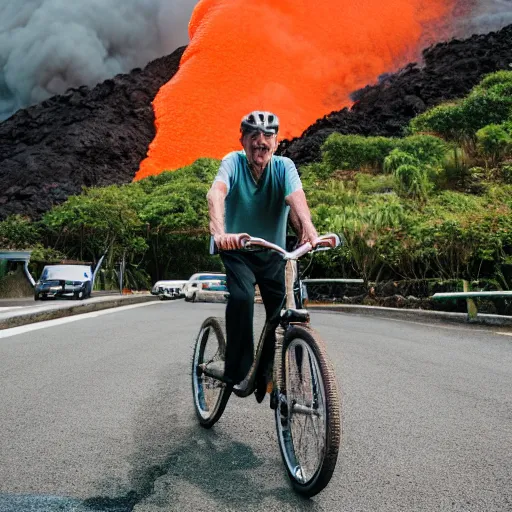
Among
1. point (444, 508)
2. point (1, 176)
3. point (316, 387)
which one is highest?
point (1, 176)

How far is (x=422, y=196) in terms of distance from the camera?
2989cm

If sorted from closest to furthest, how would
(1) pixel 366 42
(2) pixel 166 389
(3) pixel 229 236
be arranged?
(3) pixel 229 236 → (2) pixel 166 389 → (1) pixel 366 42

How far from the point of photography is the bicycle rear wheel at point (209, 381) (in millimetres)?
4402

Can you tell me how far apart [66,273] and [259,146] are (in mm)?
23577

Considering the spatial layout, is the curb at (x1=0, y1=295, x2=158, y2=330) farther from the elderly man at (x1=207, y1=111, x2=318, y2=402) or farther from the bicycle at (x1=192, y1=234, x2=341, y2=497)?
the bicycle at (x1=192, y1=234, x2=341, y2=497)

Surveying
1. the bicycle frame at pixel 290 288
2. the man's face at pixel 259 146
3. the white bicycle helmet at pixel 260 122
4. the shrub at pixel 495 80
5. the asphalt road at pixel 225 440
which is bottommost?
the asphalt road at pixel 225 440

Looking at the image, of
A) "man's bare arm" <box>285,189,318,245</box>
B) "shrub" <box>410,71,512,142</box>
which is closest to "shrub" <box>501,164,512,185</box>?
"shrub" <box>410,71,512,142</box>

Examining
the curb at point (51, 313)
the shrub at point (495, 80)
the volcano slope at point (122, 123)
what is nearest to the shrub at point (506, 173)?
the curb at point (51, 313)

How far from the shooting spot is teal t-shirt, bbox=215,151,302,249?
161 inches

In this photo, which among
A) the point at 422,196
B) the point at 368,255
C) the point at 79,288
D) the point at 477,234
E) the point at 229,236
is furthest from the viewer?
the point at 422,196

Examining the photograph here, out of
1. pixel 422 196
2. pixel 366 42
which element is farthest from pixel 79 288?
pixel 366 42

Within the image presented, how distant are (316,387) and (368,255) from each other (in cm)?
1907

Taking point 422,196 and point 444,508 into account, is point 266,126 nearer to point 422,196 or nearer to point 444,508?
point 444,508

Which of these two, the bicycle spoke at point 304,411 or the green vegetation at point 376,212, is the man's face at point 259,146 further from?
the green vegetation at point 376,212
